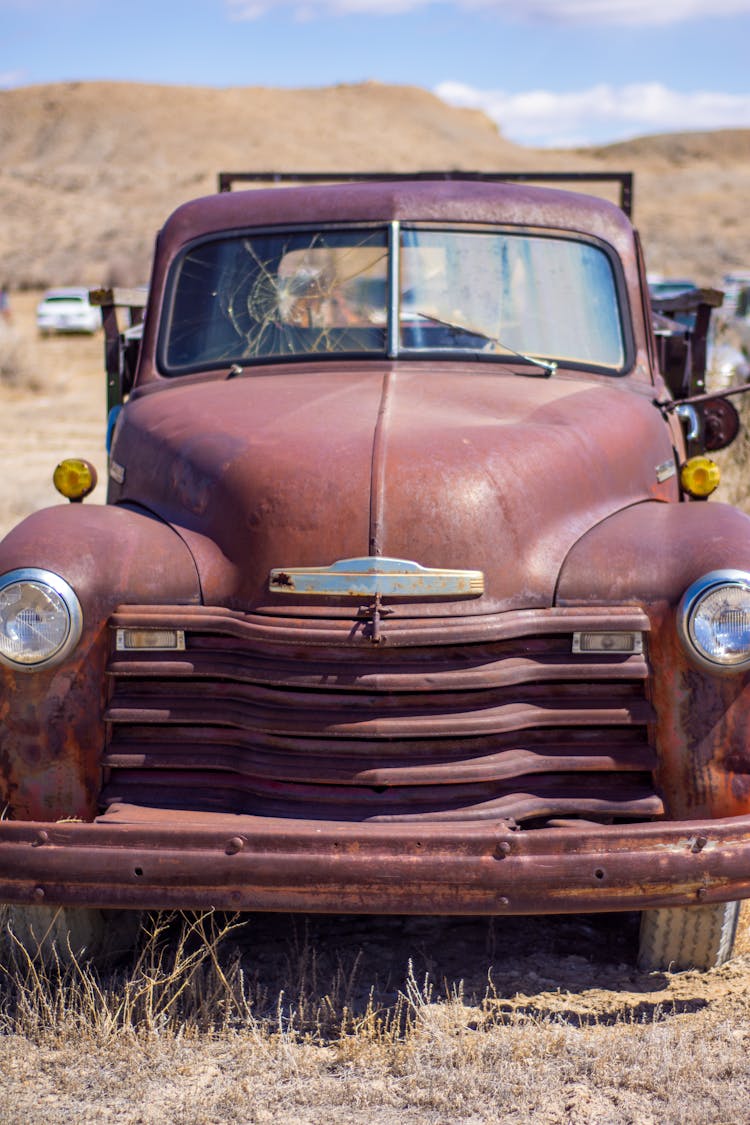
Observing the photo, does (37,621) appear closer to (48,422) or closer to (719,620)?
(719,620)

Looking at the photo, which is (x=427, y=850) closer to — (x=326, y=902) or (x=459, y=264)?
(x=326, y=902)

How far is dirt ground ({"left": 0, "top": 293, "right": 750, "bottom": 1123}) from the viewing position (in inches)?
124

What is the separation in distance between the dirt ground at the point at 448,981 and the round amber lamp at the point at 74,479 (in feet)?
4.91

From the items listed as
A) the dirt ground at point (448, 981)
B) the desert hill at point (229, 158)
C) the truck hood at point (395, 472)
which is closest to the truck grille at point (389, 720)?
the truck hood at point (395, 472)

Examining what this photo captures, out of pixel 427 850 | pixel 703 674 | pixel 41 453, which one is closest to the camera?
pixel 427 850

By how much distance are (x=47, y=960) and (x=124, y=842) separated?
76 cm

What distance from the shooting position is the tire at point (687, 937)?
3604 mm

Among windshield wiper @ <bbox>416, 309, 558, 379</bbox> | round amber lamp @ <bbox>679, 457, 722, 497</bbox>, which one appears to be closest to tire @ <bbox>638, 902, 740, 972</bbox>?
round amber lamp @ <bbox>679, 457, 722, 497</bbox>

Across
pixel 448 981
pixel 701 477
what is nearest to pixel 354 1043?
pixel 448 981

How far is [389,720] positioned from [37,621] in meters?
0.94

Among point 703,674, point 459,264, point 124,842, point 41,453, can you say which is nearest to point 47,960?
point 124,842

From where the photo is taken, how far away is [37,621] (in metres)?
3.42

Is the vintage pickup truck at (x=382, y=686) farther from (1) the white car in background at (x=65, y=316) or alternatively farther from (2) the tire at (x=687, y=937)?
(1) the white car in background at (x=65, y=316)

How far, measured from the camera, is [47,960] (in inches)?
146
